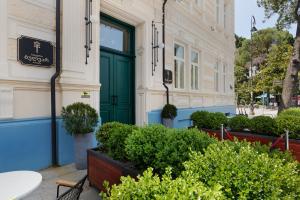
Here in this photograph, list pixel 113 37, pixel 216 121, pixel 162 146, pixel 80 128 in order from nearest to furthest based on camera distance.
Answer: pixel 162 146 < pixel 80 128 < pixel 216 121 < pixel 113 37

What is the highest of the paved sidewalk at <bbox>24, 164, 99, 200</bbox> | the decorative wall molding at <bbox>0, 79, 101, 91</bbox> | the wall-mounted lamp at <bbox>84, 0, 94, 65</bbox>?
the wall-mounted lamp at <bbox>84, 0, 94, 65</bbox>

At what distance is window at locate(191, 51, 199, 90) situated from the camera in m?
11.3

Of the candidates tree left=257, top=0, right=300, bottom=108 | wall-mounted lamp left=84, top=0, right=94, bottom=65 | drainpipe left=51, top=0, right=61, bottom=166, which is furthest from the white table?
tree left=257, top=0, right=300, bottom=108

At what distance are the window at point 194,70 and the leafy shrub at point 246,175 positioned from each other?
950 centimetres

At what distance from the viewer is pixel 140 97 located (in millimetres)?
7762

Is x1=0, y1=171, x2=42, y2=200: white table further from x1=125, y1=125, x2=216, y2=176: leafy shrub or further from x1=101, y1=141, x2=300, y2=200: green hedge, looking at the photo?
x1=125, y1=125, x2=216, y2=176: leafy shrub

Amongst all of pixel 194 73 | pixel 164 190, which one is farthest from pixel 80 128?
pixel 194 73

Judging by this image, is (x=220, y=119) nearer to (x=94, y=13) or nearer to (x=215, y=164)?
(x=94, y=13)

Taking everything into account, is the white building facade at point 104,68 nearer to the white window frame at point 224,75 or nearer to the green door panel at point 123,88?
the green door panel at point 123,88

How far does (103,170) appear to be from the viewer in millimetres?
3445

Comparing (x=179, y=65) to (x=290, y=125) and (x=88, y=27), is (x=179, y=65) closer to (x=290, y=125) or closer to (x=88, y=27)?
(x=88, y=27)

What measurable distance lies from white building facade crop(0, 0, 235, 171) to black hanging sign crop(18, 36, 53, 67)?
0.08 m

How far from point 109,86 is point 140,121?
161 centimetres

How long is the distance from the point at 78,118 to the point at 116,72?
2695 mm
